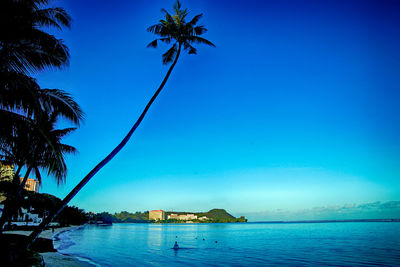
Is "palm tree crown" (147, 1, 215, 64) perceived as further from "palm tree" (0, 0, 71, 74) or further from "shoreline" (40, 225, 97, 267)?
"shoreline" (40, 225, 97, 267)

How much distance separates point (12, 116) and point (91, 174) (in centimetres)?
370

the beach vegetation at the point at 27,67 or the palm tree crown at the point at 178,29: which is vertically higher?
the palm tree crown at the point at 178,29

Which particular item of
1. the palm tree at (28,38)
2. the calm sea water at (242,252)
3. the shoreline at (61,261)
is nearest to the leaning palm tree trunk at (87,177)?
the palm tree at (28,38)

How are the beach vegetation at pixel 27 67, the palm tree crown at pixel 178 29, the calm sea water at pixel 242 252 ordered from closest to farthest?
1. the beach vegetation at pixel 27 67
2. the palm tree crown at pixel 178 29
3. the calm sea water at pixel 242 252

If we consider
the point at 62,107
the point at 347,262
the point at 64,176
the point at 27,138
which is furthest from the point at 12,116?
the point at 347,262

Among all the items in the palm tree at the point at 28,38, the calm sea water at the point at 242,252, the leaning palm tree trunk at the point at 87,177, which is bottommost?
the calm sea water at the point at 242,252

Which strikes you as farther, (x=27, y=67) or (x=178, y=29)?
(x=178, y=29)

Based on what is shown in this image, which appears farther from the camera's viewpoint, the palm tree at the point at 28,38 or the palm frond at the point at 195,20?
the palm frond at the point at 195,20

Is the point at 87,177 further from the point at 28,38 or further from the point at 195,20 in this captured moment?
the point at 195,20

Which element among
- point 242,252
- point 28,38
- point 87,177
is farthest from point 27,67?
point 242,252

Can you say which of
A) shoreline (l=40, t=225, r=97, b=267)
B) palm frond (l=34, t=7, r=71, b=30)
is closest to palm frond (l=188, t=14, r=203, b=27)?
palm frond (l=34, t=7, r=71, b=30)

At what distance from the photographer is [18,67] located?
7.52m

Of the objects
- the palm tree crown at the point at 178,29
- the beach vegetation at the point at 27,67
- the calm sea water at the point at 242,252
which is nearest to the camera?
→ the beach vegetation at the point at 27,67

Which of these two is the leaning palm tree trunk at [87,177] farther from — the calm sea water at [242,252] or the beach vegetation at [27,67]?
the calm sea water at [242,252]
